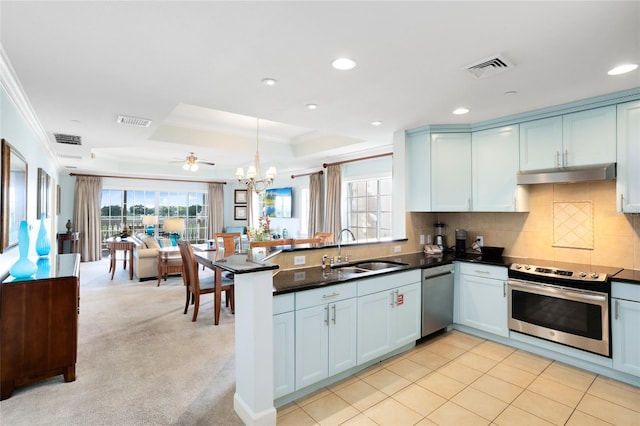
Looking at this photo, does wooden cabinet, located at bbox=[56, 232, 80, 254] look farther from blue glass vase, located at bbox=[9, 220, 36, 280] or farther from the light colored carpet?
blue glass vase, located at bbox=[9, 220, 36, 280]

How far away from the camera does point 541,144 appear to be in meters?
3.32

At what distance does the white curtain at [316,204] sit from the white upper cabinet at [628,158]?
5.34 metres

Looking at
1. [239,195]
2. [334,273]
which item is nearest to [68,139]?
[334,273]

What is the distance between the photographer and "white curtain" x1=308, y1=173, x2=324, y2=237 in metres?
7.54

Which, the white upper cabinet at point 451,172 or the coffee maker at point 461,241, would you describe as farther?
the coffee maker at point 461,241

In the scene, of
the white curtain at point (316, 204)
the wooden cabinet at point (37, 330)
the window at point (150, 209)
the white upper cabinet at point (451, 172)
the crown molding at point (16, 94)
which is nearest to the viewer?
the crown molding at point (16, 94)

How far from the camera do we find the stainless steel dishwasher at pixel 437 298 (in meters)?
3.41

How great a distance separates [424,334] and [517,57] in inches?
103

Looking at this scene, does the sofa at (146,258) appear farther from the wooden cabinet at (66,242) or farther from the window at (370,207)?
the window at (370,207)

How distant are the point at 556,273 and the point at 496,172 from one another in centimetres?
122

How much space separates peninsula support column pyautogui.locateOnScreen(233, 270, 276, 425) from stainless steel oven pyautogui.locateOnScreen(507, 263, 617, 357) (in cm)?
257

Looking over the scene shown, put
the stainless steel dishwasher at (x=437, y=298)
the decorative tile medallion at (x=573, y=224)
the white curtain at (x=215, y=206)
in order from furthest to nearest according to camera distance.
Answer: the white curtain at (x=215, y=206), the stainless steel dishwasher at (x=437, y=298), the decorative tile medallion at (x=573, y=224)

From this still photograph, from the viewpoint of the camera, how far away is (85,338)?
3.60 meters

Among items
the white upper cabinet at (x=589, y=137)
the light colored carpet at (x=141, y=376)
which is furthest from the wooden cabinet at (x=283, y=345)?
the white upper cabinet at (x=589, y=137)
